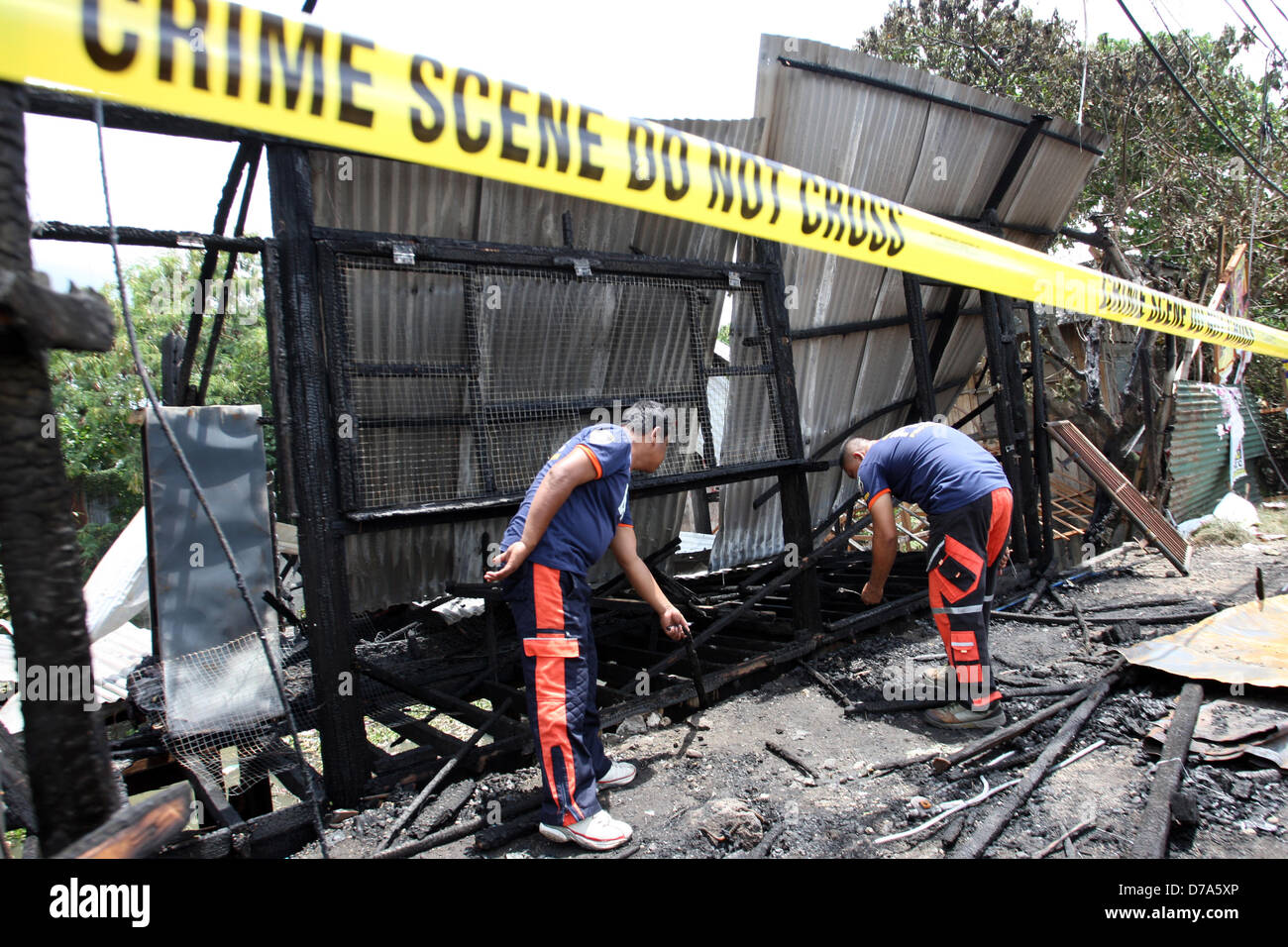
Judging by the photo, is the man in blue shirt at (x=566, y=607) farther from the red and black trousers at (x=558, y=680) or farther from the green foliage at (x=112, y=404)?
the green foliage at (x=112, y=404)

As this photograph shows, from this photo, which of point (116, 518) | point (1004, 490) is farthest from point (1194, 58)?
point (116, 518)

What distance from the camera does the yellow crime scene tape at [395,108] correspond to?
5.68 ft

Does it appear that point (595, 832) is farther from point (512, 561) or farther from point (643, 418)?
point (643, 418)

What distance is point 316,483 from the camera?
356cm

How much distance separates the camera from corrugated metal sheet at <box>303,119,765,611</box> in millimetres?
3928

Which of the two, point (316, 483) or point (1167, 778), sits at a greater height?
point (316, 483)

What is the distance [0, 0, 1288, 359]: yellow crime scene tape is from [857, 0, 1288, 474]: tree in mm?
13315

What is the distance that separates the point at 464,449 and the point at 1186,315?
6.15m

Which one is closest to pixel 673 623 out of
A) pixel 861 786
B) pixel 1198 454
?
pixel 861 786

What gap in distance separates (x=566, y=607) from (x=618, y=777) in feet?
3.48

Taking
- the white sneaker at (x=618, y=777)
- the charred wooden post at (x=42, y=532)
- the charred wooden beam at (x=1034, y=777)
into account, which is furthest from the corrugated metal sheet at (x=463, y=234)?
the charred wooden beam at (x=1034, y=777)

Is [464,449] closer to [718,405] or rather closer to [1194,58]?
[718,405]

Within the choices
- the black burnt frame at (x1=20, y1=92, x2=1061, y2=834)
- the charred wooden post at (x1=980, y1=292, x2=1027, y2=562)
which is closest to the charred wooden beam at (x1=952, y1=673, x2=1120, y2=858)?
the black burnt frame at (x1=20, y1=92, x2=1061, y2=834)

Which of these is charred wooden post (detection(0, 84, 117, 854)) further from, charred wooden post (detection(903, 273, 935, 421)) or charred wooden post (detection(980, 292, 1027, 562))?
charred wooden post (detection(980, 292, 1027, 562))
